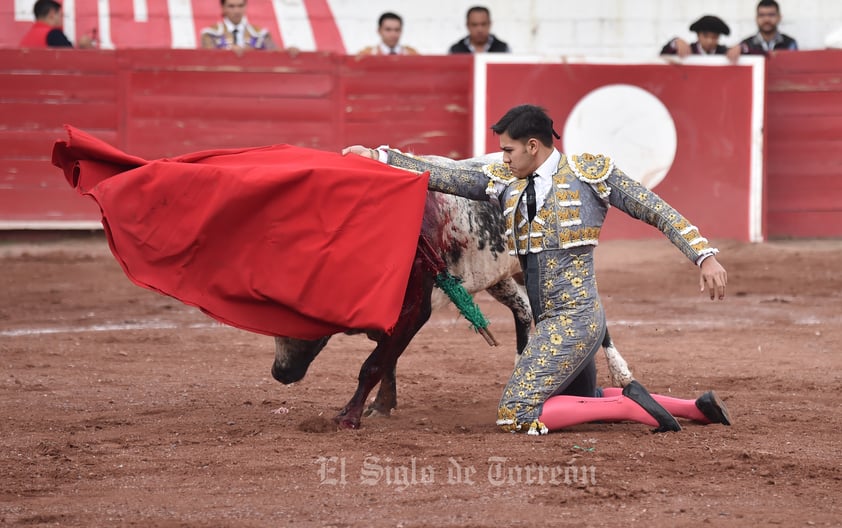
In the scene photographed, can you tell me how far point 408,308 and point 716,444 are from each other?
1.00 metres

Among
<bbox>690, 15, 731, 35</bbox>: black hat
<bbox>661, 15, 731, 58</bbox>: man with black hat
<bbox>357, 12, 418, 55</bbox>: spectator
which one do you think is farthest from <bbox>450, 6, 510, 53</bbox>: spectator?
<bbox>690, 15, 731, 35</bbox>: black hat

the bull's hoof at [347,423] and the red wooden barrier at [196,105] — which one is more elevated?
the red wooden barrier at [196,105]

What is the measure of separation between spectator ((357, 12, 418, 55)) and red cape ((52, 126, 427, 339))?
17.9 ft

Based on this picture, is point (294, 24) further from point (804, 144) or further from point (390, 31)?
point (804, 144)

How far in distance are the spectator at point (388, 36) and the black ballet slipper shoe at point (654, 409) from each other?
568 centimetres

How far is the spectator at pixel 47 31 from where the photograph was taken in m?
8.89

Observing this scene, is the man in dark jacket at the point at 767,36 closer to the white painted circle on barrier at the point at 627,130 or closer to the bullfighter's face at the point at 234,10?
the white painted circle on barrier at the point at 627,130

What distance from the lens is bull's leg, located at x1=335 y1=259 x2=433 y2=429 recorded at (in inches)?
151

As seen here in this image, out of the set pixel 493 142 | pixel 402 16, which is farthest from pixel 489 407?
pixel 402 16

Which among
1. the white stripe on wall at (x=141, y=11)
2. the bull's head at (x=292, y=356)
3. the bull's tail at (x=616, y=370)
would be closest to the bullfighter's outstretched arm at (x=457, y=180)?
the bull's head at (x=292, y=356)

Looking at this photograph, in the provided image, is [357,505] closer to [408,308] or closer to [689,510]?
[689,510]

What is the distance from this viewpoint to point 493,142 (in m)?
8.70

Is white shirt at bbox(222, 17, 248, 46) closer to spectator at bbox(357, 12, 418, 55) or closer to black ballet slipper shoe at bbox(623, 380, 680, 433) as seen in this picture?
spectator at bbox(357, 12, 418, 55)

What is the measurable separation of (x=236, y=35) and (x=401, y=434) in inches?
226
